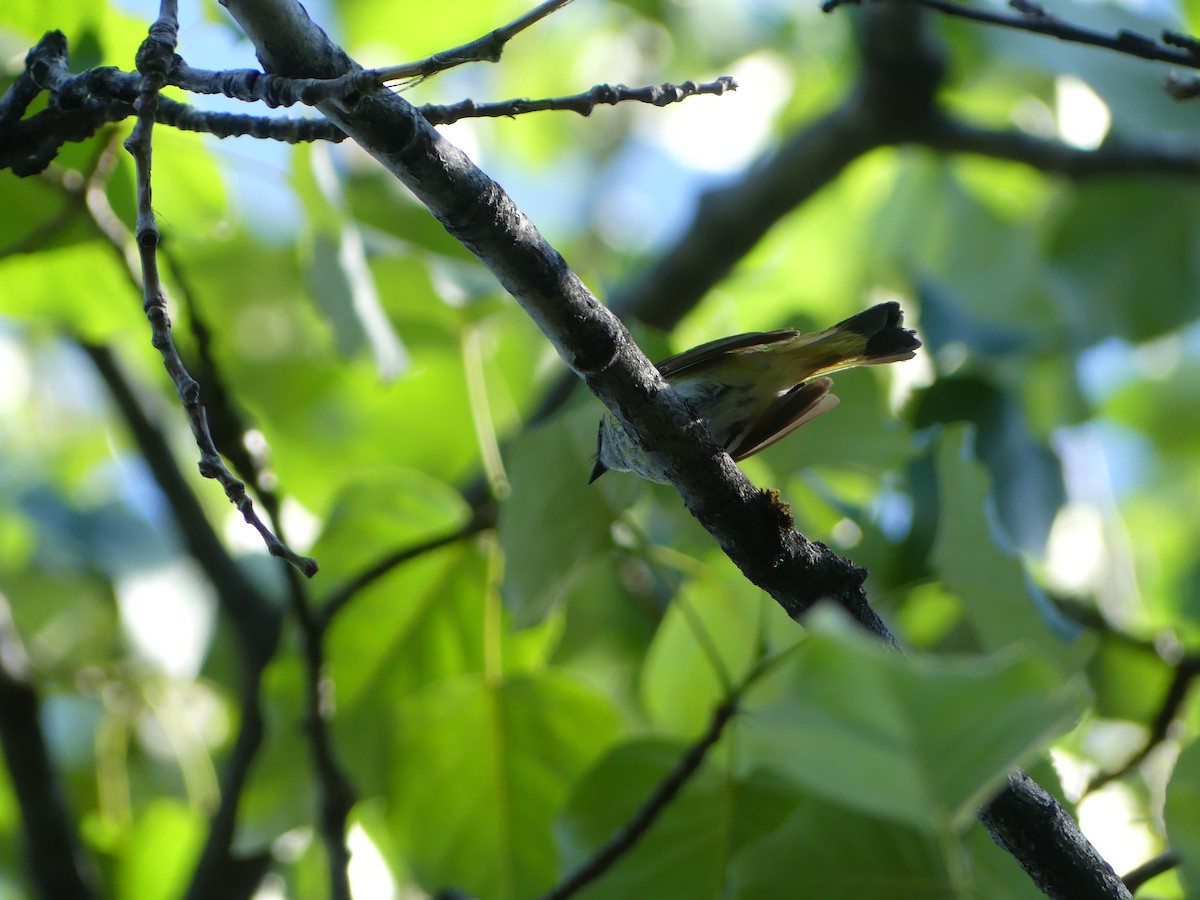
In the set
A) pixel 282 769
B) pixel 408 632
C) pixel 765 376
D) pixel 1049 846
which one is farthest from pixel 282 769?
pixel 1049 846

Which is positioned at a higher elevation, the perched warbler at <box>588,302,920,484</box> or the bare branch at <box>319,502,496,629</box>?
the bare branch at <box>319,502,496,629</box>

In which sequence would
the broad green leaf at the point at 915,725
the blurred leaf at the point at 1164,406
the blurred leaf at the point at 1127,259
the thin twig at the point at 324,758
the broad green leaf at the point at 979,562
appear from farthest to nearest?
the blurred leaf at the point at 1164,406
the blurred leaf at the point at 1127,259
the thin twig at the point at 324,758
the broad green leaf at the point at 979,562
the broad green leaf at the point at 915,725

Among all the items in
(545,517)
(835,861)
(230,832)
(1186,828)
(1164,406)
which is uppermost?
(1164,406)

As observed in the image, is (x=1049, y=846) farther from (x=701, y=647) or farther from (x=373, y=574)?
(x=373, y=574)

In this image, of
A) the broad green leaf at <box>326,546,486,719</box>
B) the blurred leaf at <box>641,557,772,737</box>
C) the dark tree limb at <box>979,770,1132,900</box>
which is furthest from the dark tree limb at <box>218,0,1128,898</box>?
the broad green leaf at <box>326,546,486,719</box>

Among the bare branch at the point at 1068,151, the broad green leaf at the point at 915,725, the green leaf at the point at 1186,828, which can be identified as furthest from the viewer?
the bare branch at the point at 1068,151

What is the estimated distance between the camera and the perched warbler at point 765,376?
1.40 meters

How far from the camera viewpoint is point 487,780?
1.76 metres

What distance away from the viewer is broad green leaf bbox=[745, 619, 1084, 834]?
27.5 inches

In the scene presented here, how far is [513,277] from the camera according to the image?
887 mm

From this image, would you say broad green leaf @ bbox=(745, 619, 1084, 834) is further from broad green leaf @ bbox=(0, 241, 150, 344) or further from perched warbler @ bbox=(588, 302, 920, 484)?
broad green leaf @ bbox=(0, 241, 150, 344)

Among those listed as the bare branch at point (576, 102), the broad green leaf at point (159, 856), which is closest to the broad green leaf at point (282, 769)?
the broad green leaf at point (159, 856)

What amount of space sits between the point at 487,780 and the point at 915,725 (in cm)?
118

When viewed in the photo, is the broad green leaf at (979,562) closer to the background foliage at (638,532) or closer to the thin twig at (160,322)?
the background foliage at (638,532)
